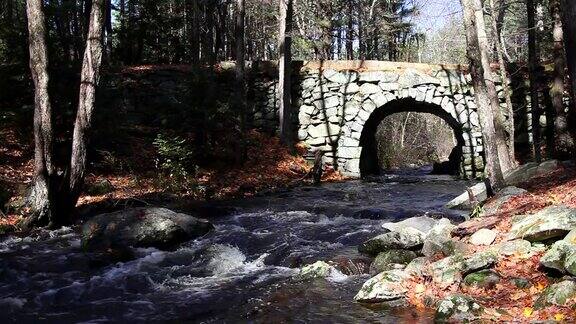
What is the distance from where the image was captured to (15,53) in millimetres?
11961

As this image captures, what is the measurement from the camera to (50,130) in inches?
344

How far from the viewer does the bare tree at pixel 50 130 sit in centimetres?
859

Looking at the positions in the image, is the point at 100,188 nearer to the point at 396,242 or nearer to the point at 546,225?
the point at 396,242

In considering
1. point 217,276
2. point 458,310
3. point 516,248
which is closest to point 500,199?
point 516,248

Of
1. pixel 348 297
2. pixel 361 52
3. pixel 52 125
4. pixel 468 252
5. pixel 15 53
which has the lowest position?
pixel 348 297

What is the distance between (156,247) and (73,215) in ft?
8.76

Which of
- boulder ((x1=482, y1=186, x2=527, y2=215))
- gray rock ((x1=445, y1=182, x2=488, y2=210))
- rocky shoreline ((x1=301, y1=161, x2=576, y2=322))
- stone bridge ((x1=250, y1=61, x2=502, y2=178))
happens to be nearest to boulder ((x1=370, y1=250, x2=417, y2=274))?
rocky shoreline ((x1=301, y1=161, x2=576, y2=322))

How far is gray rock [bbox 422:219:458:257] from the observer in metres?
5.66

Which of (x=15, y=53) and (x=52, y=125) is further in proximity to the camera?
(x=15, y=53)

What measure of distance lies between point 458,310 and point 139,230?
519 centimetres

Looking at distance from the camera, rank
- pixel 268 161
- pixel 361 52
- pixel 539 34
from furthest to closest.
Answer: pixel 361 52, pixel 539 34, pixel 268 161

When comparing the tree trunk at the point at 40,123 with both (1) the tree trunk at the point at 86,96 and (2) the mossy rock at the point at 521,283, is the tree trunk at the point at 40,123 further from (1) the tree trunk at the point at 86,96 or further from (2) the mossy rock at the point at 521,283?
(2) the mossy rock at the point at 521,283

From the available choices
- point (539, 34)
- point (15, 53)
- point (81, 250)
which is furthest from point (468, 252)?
point (539, 34)

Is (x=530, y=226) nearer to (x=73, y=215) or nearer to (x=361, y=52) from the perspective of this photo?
(x=73, y=215)
